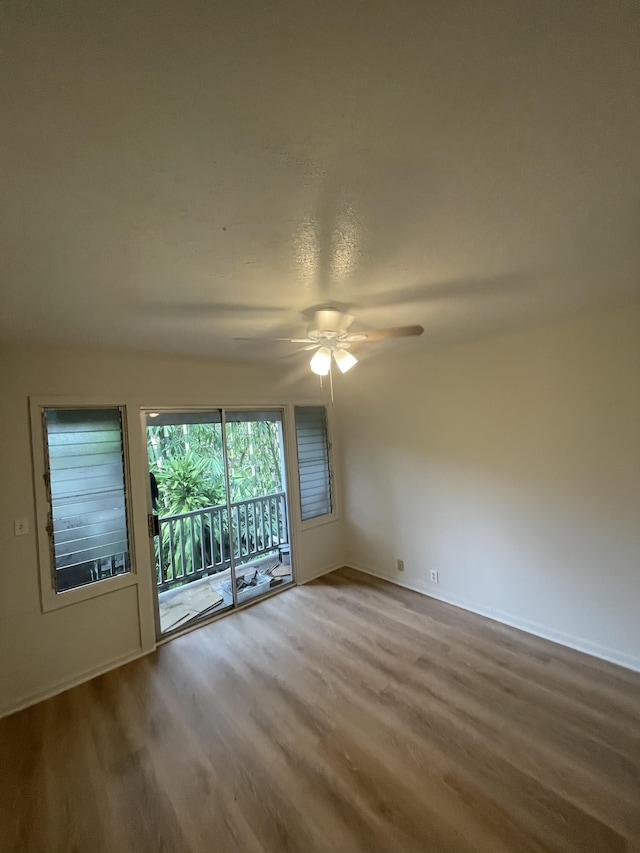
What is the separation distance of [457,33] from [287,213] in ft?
1.99

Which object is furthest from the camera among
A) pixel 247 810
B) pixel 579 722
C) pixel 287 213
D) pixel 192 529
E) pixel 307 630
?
pixel 192 529

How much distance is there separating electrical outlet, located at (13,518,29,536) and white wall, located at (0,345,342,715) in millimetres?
20

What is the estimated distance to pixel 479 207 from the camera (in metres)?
1.18

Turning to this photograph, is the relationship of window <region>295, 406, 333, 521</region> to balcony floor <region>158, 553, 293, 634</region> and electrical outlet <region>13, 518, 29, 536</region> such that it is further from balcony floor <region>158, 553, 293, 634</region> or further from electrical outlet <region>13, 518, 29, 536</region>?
electrical outlet <region>13, 518, 29, 536</region>

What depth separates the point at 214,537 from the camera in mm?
4285

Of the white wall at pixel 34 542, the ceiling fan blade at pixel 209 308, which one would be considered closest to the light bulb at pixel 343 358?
the ceiling fan blade at pixel 209 308

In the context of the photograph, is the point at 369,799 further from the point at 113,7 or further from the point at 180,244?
the point at 113,7

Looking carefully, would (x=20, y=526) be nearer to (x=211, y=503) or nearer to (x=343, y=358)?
(x=211, y=503)

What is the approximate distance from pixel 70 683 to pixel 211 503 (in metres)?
1.97

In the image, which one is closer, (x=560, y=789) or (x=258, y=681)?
(x=560, y=789)

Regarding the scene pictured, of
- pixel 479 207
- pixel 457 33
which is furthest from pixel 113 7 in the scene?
pixel 479 207

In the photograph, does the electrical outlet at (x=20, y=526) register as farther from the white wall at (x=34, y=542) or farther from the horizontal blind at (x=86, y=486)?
the horizontal blind at (x=86, y=486)

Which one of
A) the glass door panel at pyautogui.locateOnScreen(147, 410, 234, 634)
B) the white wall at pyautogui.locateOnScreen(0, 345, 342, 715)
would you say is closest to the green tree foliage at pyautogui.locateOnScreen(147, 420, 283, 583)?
the glass door panel at pyautogui.locateOnScreen(147, 410, 234, 634)

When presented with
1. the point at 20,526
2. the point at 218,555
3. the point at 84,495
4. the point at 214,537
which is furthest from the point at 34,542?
the point at 218,555
